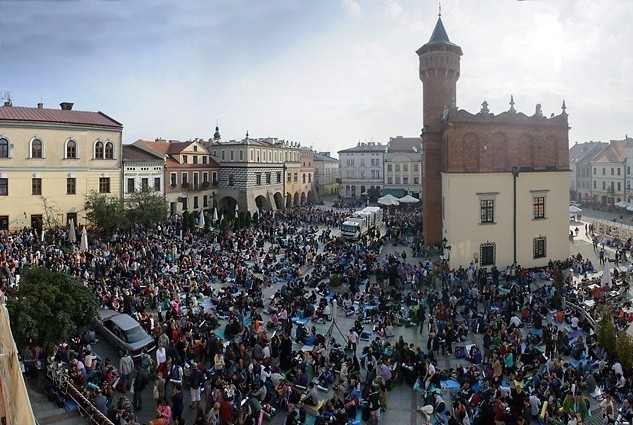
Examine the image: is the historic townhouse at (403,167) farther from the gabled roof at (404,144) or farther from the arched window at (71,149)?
the arched window at (71,149)

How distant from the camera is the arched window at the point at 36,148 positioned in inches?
1446

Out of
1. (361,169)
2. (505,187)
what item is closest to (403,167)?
(361,169)

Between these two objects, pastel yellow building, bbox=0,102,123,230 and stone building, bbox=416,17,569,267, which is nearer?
stone building, bbox=416,17,569,267

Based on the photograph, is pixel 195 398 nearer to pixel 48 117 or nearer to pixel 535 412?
pixel 535 412

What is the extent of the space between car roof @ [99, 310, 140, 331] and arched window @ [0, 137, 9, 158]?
2325 centimetres

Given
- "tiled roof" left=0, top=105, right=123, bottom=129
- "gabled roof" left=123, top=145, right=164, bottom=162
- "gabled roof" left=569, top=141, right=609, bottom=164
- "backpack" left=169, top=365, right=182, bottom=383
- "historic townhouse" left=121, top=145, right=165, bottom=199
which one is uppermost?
"gabled roof" left=569, top=141, right=609, bottom=164

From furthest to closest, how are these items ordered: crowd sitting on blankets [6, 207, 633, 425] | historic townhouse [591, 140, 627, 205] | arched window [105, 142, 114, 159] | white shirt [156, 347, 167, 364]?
historic townhouse [591, 140, 627, 205]
arched window [105, 142, 114, 159]
white shirt [156, 347, 167, 364]
crowd sitting on blankets [6, 207, 633, 425]

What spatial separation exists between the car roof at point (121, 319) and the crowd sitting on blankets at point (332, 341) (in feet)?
2.63

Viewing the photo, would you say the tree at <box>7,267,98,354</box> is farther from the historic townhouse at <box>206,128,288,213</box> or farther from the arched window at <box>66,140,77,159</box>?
the historic townhouse at <box>206,128,288,213</box>

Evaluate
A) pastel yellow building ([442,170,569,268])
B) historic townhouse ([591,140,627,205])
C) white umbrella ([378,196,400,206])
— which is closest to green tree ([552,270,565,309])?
pastel yellow building ([442,170,569,268])

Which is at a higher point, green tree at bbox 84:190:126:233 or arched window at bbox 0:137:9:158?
arched window at bbox 0:137:9:158

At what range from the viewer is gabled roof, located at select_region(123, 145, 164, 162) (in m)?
44.0

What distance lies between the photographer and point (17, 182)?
1417 inches

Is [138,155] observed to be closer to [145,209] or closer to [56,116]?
[56,116]
